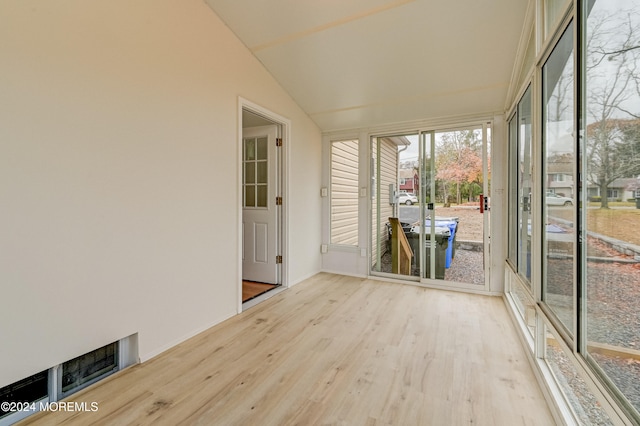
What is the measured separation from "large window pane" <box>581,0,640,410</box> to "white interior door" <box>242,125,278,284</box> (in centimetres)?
292

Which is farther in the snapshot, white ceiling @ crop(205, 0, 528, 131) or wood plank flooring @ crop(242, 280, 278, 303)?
wood plank flooring @ crop(242, 280, 278, 303)

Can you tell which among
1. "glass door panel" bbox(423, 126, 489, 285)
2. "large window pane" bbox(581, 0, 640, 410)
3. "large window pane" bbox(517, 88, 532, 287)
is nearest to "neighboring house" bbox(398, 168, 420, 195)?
"glass door panel" bbox(423, 126, 489, 285)

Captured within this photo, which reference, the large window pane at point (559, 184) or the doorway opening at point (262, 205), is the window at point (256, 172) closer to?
the doorway opening at point (262, 205)

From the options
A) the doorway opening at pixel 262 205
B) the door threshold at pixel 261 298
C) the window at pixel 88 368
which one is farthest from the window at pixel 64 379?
the doorway opening at pixel 262 205

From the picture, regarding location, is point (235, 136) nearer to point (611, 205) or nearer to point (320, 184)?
point (320, 184)

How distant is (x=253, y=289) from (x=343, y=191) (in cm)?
194

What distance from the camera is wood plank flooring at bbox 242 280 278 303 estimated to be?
3246 millimetres

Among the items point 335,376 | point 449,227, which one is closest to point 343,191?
point 449,227

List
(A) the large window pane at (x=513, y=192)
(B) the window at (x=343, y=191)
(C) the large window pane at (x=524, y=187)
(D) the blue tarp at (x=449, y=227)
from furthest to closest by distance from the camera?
(B) the window at (x=343, y=191)
(D) the blue tarp at (x=449, y=227)
(A) the large window pane at (x=513, y=192)
(C) the large window pane at (x=524, y=187)

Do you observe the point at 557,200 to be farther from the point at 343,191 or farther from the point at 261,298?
the point at 343,191

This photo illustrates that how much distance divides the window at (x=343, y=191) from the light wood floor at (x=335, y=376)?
1.65 metres

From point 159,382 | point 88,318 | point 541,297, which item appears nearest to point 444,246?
point 541,297

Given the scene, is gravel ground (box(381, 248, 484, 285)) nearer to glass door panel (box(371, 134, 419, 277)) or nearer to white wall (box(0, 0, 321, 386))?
glass door panel (box(371, 134, 419, 277))

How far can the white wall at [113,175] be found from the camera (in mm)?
1434
